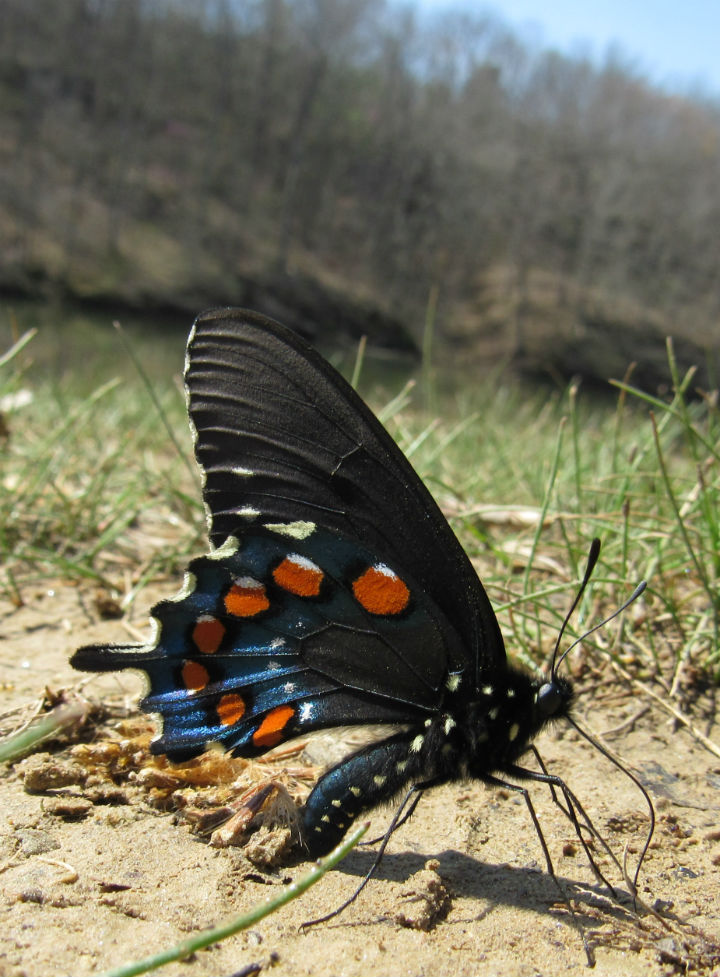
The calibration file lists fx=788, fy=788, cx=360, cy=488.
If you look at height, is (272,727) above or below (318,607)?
below

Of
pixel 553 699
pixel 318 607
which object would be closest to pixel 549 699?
pixel 553 699

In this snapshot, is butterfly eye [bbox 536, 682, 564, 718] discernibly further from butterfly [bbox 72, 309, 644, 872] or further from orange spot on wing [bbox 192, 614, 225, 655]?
orange spot on wing [bbox 192, 614, 225, 655]

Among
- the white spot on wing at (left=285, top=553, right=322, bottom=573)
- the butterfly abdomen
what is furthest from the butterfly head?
the white spot on wing at (left=285, top=553, right=322, bottom=573)

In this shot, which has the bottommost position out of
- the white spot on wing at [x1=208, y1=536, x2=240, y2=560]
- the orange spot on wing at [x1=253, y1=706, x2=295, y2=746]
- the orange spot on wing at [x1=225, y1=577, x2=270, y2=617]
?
the orange spot on wing at [x1=253, y1=706, x2=295, y2=746]

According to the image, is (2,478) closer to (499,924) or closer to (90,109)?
(499,924)

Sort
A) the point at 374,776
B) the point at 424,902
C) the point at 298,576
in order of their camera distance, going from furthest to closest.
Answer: the point at 298,576 → the point at 374,776 → the point at 424,902

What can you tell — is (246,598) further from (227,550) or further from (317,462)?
(317,462)
